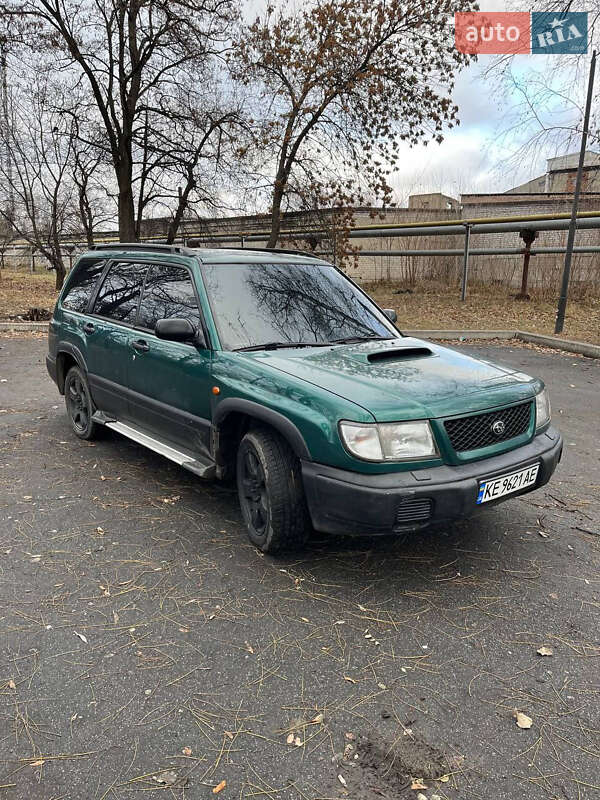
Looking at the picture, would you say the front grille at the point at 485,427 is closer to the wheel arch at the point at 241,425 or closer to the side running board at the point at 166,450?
the wheel arch at the point at 241,425

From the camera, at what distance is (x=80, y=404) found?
5.77m

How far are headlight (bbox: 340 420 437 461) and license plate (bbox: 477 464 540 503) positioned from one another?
1.22 ft

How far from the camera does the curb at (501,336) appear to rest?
10.5m

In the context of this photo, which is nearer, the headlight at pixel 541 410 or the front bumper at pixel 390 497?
the front bumper at pixel 390 497

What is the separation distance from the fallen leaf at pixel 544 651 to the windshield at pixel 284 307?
7.02 ft

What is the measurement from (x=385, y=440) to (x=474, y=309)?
1270 cm

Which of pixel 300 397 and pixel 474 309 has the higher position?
pixel 300 397

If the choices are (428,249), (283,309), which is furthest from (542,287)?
(283,309)

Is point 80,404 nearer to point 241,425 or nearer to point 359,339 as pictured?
point 241,425

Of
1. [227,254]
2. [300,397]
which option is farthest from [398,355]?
[227,254]

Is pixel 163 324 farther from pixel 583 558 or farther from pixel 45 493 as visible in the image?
pixel 583 558

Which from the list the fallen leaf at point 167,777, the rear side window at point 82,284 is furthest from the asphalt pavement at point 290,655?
the rear side window at point 82,284

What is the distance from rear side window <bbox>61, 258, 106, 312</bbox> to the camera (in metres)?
5.48

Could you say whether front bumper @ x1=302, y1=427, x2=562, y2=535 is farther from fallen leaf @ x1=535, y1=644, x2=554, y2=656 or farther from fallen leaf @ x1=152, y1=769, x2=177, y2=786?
fallen leaf @ x1=152, y1=769, x2=177, y2=786
